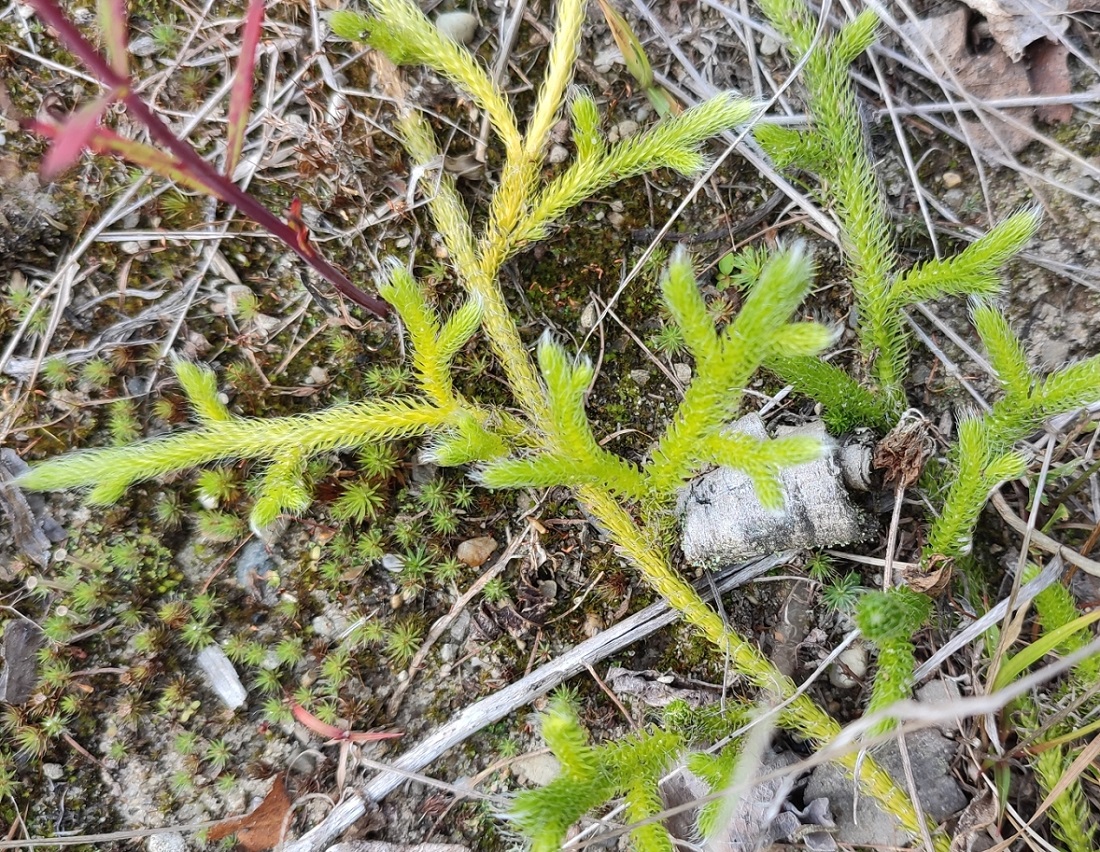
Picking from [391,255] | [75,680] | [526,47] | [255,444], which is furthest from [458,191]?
[75,680]

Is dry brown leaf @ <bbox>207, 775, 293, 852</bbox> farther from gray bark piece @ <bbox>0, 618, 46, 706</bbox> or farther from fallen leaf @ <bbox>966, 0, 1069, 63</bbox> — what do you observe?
fallen leaf @ <bbox>966, 0, 1069, 63</bbox>

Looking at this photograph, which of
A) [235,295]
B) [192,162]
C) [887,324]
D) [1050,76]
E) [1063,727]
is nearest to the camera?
[192,162]

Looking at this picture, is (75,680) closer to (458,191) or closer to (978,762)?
(458,191)

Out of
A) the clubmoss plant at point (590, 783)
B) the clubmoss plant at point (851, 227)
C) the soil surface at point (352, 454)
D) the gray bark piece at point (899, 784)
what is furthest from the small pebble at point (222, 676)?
the clubmoss plant at point (851, 227)

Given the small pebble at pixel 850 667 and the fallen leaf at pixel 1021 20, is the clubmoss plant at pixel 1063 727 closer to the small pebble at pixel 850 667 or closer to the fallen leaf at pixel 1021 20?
the small pebble at pixel 850 667

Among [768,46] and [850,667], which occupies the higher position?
[768,46]

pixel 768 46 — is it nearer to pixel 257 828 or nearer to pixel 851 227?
pixel 851 227

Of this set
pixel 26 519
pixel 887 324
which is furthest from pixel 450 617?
pixel 887 324
